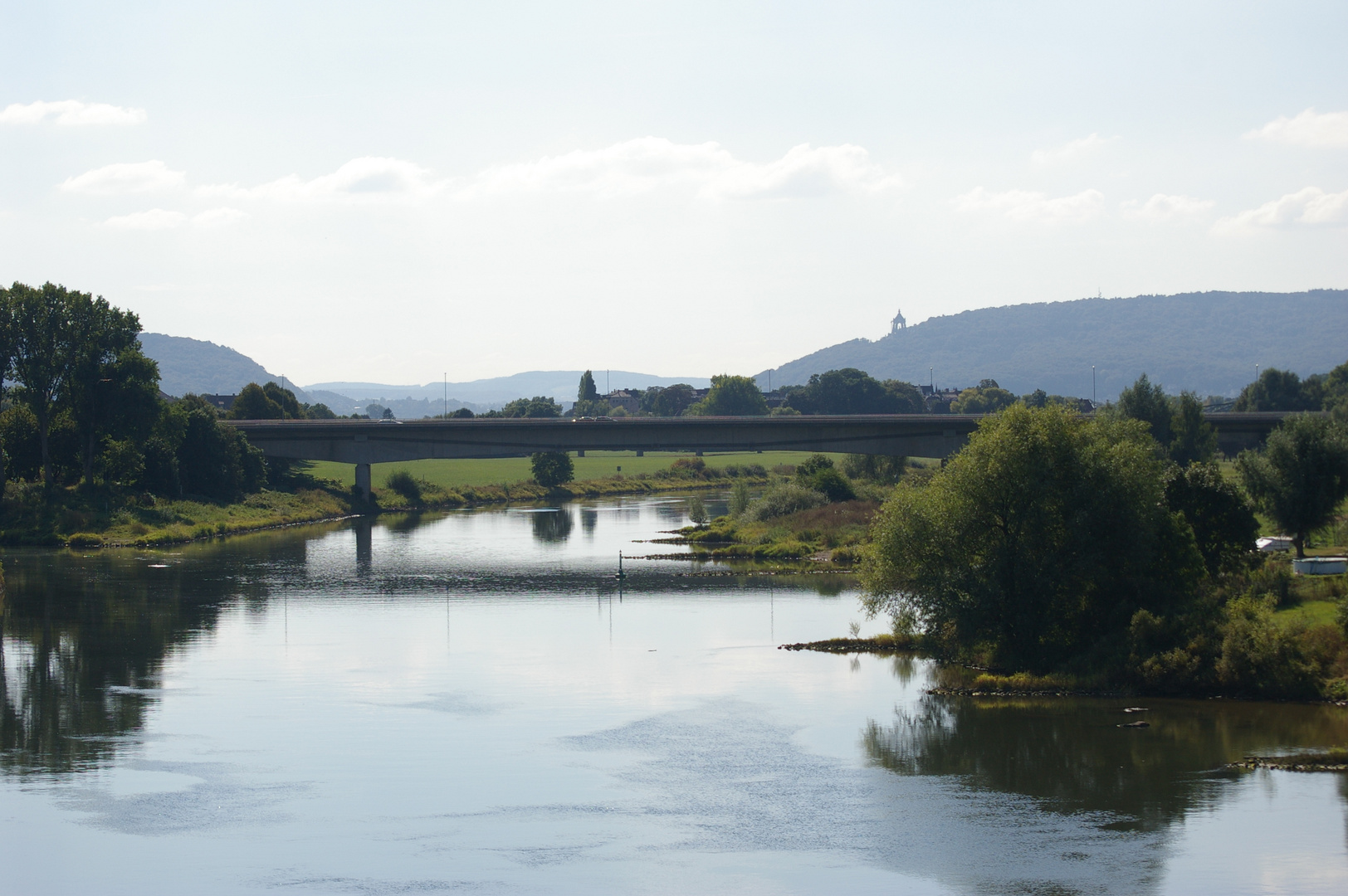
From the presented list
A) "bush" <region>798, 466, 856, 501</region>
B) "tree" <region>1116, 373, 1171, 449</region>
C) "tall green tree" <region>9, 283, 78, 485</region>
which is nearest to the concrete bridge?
"tree" <region>1116, 373, 1171, 449</region>

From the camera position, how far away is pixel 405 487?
117938mm

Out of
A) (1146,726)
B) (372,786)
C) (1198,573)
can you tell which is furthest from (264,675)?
(1198,573)

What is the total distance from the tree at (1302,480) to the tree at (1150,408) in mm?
39871

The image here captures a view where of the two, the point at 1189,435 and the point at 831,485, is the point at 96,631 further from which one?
the point at 1189,435

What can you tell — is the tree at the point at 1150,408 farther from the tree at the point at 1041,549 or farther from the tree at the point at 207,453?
the tree at the point at 207,453

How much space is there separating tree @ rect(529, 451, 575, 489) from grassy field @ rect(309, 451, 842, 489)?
263cm

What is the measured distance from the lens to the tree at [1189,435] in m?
91.4

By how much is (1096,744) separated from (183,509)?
71.3 metres

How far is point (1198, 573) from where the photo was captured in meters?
41.2

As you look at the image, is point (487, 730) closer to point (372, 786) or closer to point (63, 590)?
point (372, 786)

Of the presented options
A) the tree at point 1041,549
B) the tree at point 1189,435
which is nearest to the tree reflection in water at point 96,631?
the tree at point 1041,549

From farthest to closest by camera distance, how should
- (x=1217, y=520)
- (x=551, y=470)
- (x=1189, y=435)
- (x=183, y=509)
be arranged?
(x=551, y=470) → (x=1189, y=435) → (x=183, y=509) → (x=1217, y=520)

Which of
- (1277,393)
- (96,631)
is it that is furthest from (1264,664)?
(1277,393)

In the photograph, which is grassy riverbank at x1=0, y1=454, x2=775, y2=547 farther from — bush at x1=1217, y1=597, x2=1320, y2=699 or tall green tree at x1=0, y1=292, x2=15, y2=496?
bush at x1=1217, y1=597, x2=1320, y2=699
